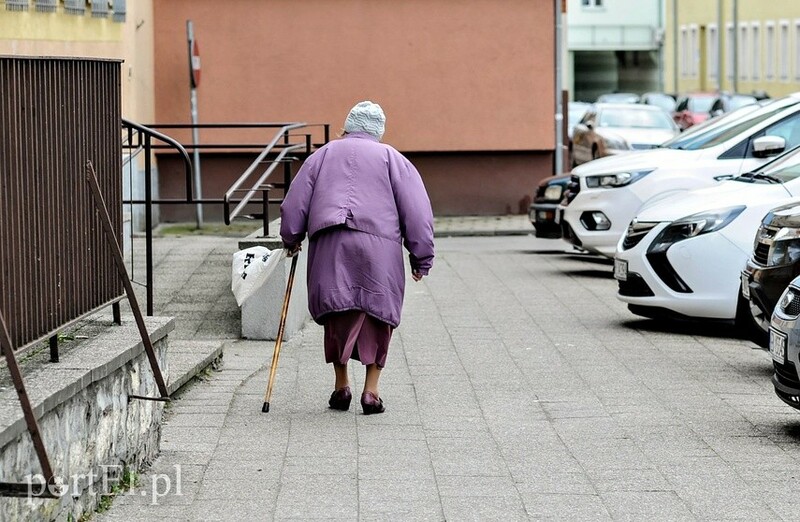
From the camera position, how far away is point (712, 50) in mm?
61125

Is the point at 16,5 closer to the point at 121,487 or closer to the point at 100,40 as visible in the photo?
the point at 100,40

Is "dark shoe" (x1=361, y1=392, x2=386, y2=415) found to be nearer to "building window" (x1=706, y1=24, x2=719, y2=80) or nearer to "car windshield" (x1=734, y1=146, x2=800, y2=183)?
"car windshield" (x1=734, y1=146, x2=800, y2=183)

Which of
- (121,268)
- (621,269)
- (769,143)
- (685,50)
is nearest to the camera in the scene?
(121,268)

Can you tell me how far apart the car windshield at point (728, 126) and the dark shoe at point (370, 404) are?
7.33 metres

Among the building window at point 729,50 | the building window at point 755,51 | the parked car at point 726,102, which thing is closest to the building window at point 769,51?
the building window at point 755,51

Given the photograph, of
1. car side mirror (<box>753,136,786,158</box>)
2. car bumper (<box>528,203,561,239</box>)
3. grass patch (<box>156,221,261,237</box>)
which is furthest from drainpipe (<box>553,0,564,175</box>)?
car side mirror (<box>753,136,786,158</box>)

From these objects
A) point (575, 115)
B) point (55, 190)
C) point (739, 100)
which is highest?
point (739, 100)

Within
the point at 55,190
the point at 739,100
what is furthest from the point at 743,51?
the point at 55,190

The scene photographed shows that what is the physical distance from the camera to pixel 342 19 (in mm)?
21906

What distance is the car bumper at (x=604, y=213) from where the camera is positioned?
14.8 metres

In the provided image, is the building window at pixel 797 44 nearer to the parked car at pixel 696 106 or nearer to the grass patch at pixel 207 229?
the parked car at pixel 696 106

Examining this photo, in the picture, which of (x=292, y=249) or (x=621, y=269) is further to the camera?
(x=621, y=269)

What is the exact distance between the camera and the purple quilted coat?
316 inches

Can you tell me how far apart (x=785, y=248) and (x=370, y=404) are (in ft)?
8.68
